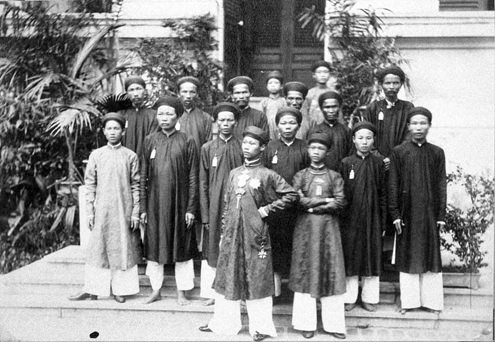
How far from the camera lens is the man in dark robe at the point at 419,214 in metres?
5.75

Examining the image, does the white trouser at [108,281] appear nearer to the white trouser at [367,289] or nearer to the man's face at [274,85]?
the white trouser at [367,289]

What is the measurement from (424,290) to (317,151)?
176cm

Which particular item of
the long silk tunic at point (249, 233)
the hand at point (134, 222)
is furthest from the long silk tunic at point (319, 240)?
the hand at point (134, 222)

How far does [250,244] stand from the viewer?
17.5 feet

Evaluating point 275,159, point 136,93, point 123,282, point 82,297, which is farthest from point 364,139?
point 82,297

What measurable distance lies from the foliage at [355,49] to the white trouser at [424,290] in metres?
2.23

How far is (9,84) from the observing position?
27.1ft

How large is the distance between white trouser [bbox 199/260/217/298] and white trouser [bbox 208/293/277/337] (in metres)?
0.42

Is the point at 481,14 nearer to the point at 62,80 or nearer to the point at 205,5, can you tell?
the point at 205,5

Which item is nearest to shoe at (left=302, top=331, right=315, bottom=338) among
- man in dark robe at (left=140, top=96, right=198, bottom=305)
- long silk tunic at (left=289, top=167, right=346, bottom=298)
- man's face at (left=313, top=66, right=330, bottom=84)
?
long silk tunic at (left=289, top=167, right=346, bottom=298)

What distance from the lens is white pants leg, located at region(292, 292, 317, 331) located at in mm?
5438

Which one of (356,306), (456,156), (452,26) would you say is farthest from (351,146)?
(452,26)

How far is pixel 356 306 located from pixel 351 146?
1.66 metres

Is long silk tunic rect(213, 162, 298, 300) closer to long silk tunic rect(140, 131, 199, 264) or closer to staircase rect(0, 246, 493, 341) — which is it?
staircase rect(0, 246, 493, 341)
